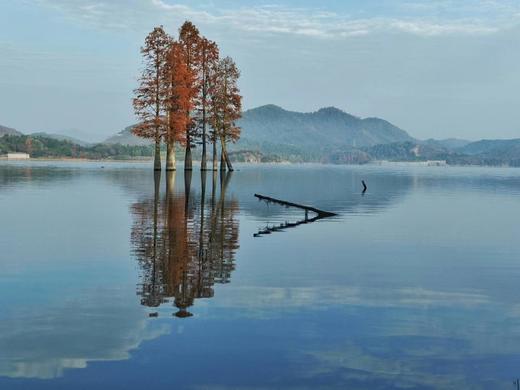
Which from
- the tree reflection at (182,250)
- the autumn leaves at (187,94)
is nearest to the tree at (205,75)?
the autumn leaves at (187,94)

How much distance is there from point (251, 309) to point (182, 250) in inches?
367

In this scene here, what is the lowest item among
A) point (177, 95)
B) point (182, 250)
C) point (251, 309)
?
point (251, 309)

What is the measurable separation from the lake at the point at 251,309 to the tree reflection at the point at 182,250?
0.10 m

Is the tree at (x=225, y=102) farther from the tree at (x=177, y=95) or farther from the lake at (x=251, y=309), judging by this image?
the lake at (x=251, y=309)

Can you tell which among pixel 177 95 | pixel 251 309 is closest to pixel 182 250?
pixel 251 309

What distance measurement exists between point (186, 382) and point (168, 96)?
94789mm

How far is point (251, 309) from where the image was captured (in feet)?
51.4

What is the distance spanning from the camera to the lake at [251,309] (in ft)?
36.8

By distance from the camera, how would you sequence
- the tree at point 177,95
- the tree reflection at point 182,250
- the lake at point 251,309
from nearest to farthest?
the lake at point 251,309 → the tree reflection at point 182,250 → the tree at point 177,95

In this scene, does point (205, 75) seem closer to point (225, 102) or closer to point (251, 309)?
point (225, 102)

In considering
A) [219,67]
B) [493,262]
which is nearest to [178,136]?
[219,67]

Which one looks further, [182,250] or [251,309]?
[182,250]

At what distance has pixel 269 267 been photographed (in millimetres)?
22422

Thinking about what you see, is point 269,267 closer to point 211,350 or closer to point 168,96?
point 211,350
